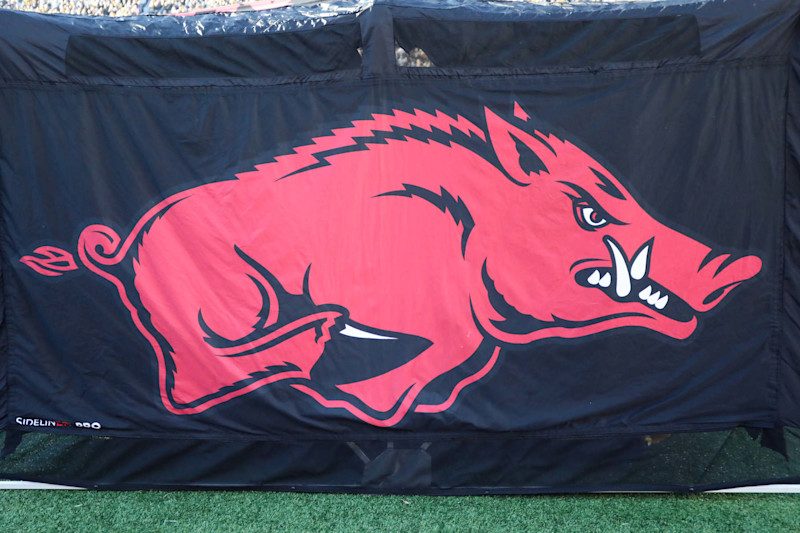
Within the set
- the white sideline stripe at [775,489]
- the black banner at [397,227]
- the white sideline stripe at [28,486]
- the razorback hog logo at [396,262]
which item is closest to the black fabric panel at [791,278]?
the black banner at [397,227]

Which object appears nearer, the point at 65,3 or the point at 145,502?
the point at 145,502

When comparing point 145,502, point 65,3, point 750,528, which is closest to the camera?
point 750,528

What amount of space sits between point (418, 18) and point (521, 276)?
Answer: 94 cm

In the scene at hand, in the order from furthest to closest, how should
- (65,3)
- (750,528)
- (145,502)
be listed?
(65,3), (145,502), (750,528)

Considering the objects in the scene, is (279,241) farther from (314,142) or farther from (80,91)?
(80,91)

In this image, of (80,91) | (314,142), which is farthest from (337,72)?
(80,91)

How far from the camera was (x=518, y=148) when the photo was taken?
2123 mm

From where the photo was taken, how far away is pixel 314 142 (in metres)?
2.15

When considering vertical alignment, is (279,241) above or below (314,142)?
below

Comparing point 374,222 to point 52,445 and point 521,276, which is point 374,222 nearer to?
point 521,276

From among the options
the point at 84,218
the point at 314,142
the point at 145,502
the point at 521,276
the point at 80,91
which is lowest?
the point at 145,502

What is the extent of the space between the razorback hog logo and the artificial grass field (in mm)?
344

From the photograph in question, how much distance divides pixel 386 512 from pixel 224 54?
1.69 m

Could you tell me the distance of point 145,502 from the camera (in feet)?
7.30
